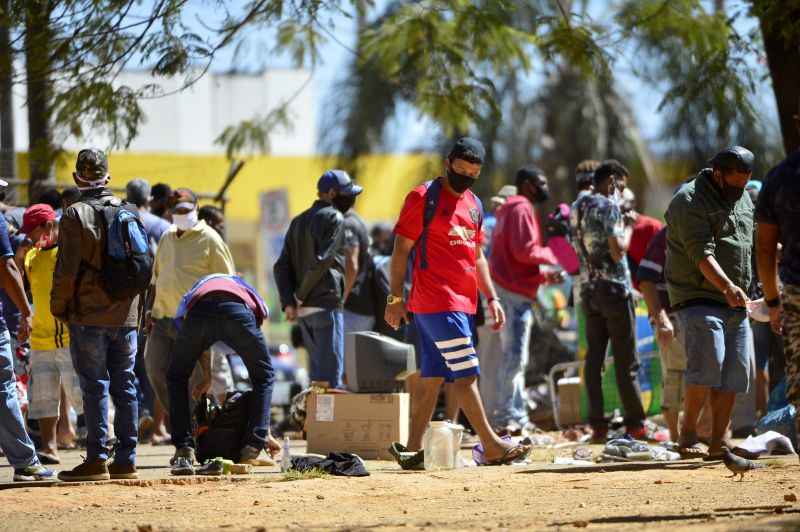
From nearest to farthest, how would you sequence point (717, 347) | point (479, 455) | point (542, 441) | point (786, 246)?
point (786, 246) < point (717, 347) < point (479, 455) < point (542, 441)

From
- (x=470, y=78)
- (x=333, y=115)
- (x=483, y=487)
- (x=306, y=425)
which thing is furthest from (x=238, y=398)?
(x=333, y=115)

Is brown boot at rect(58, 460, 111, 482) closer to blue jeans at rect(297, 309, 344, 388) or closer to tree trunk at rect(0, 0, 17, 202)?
blue jeans at rect(297, 309, 344, 388)

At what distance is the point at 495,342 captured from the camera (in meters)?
12.6

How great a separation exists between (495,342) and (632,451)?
266 cm

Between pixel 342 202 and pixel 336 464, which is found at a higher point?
pixel 342 202

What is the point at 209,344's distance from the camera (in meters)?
9.85

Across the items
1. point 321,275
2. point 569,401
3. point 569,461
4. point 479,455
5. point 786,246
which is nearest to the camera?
point 786,246

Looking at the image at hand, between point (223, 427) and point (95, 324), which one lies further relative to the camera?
point (223, 427)

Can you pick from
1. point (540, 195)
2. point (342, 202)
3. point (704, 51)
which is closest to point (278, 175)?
point (704, 51)

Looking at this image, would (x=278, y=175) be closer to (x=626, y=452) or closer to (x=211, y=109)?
(x=211, y=109)

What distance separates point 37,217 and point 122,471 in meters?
2.43

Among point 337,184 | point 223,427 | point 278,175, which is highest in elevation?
point 278,175

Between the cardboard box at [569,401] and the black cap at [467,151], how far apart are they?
3987mm

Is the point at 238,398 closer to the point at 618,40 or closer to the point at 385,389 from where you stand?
the point at 385,389
